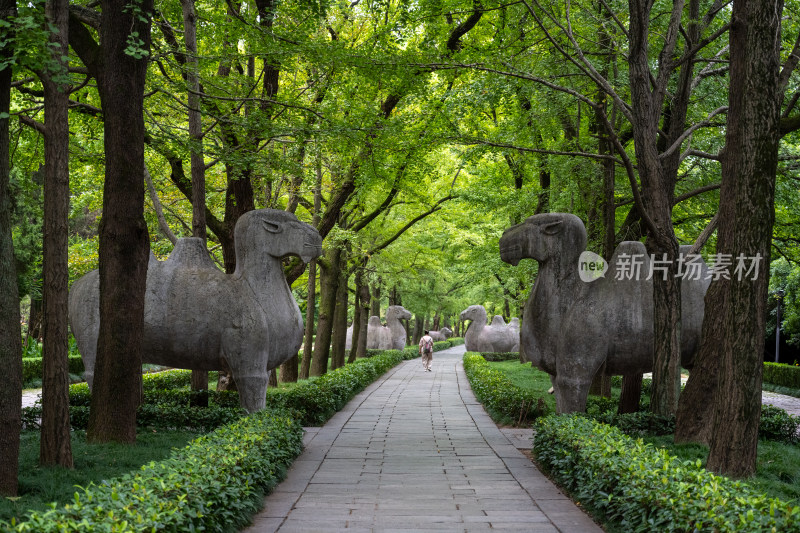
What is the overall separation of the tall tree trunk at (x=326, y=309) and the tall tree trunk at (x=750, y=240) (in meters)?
14.1

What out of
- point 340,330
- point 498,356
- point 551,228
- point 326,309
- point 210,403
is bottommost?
point 498,356

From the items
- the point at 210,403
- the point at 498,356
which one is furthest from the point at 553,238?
the point at 498,356

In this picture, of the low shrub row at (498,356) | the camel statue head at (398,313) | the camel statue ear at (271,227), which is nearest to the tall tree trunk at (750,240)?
the camel statue ear at (271,227)

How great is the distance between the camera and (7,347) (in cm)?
596

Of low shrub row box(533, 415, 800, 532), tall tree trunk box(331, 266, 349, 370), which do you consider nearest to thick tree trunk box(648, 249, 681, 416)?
low shrub row box(533, 415, 800, 532)

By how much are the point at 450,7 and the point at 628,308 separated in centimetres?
587

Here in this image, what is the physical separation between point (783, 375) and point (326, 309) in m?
17.0

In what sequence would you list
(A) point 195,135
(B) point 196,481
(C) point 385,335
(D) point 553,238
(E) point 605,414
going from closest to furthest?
(B) point 196,481, (D) point 553,238, (E) point 605,414, (A) point 195,135, (C) point 385,335

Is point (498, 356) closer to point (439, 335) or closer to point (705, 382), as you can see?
point (705, 382)

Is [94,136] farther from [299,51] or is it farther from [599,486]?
[599,486]

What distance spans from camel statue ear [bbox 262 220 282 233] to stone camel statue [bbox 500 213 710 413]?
11.8 feet

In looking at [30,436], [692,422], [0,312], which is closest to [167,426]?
[30,436]

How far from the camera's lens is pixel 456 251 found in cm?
3064

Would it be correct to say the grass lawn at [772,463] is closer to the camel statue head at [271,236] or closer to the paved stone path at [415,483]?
the paved stone path at [415,483]
